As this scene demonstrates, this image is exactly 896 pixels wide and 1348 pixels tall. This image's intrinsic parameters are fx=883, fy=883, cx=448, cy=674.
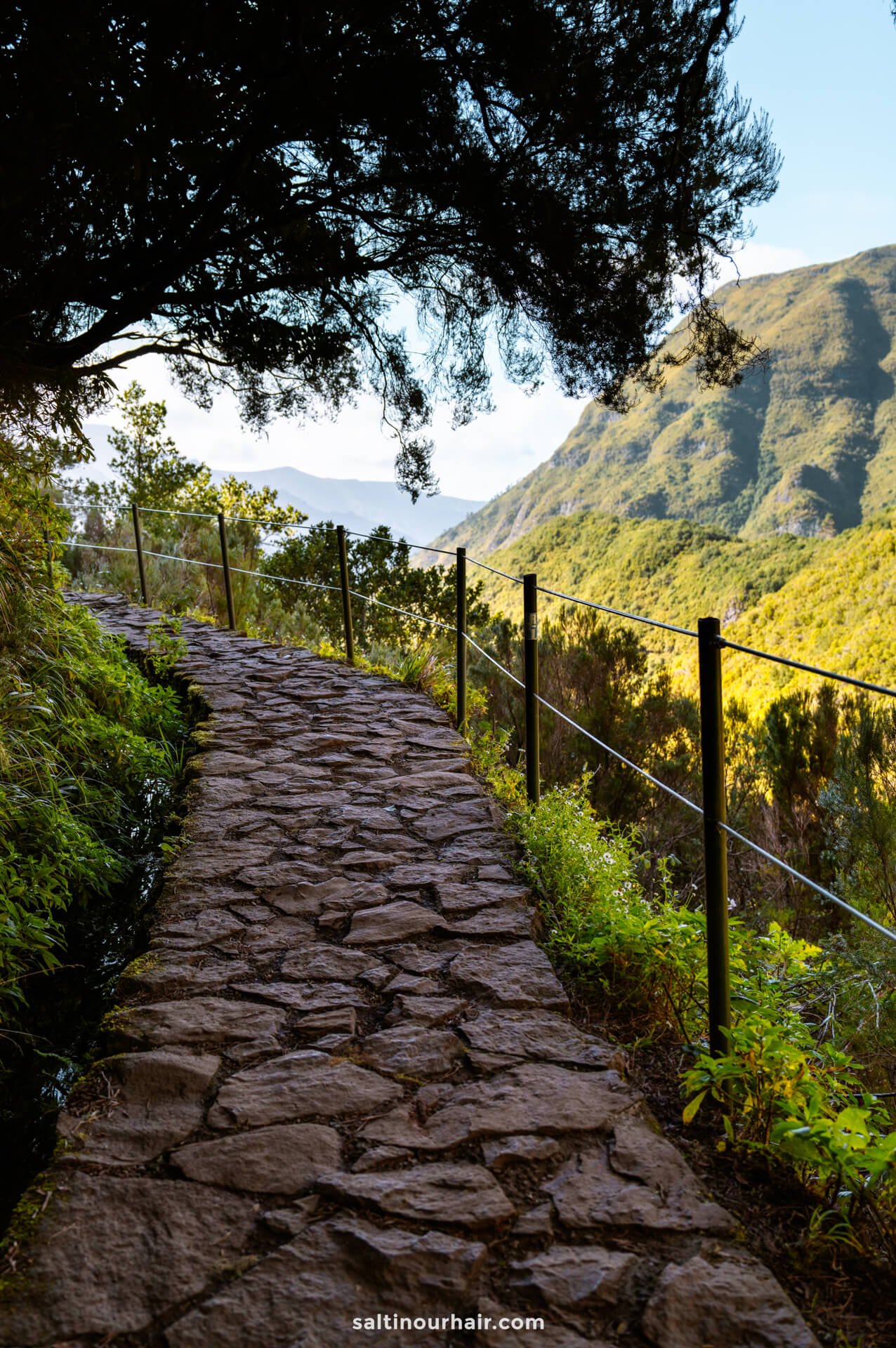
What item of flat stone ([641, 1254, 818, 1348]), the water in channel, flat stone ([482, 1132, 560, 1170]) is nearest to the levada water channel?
the water in channel

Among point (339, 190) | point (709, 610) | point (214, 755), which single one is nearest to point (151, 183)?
point (339, 190)

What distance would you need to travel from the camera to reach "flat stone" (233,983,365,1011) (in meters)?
2.35

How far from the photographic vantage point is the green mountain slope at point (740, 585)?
25.0 m

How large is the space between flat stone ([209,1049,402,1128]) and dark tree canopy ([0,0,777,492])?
3450mm

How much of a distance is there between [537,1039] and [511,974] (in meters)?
0.31

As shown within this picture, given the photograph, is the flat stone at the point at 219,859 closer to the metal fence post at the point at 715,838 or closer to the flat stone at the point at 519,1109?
the flat stone at the point at 519,1109

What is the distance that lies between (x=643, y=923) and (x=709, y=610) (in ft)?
135

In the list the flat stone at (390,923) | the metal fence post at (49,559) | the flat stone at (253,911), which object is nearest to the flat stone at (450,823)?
the flat stone at (390,923)

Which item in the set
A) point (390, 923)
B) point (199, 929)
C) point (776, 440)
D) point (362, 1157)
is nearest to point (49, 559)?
point (199, 929)

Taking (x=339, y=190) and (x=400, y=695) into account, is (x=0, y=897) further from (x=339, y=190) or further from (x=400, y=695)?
(x=339, y=190)

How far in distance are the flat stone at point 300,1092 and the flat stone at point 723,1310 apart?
Result: 699 mm

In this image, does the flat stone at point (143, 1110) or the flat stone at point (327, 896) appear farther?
the flat stone at point (327, 896)

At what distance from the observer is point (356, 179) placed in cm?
566

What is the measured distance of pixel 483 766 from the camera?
4.46 metres
